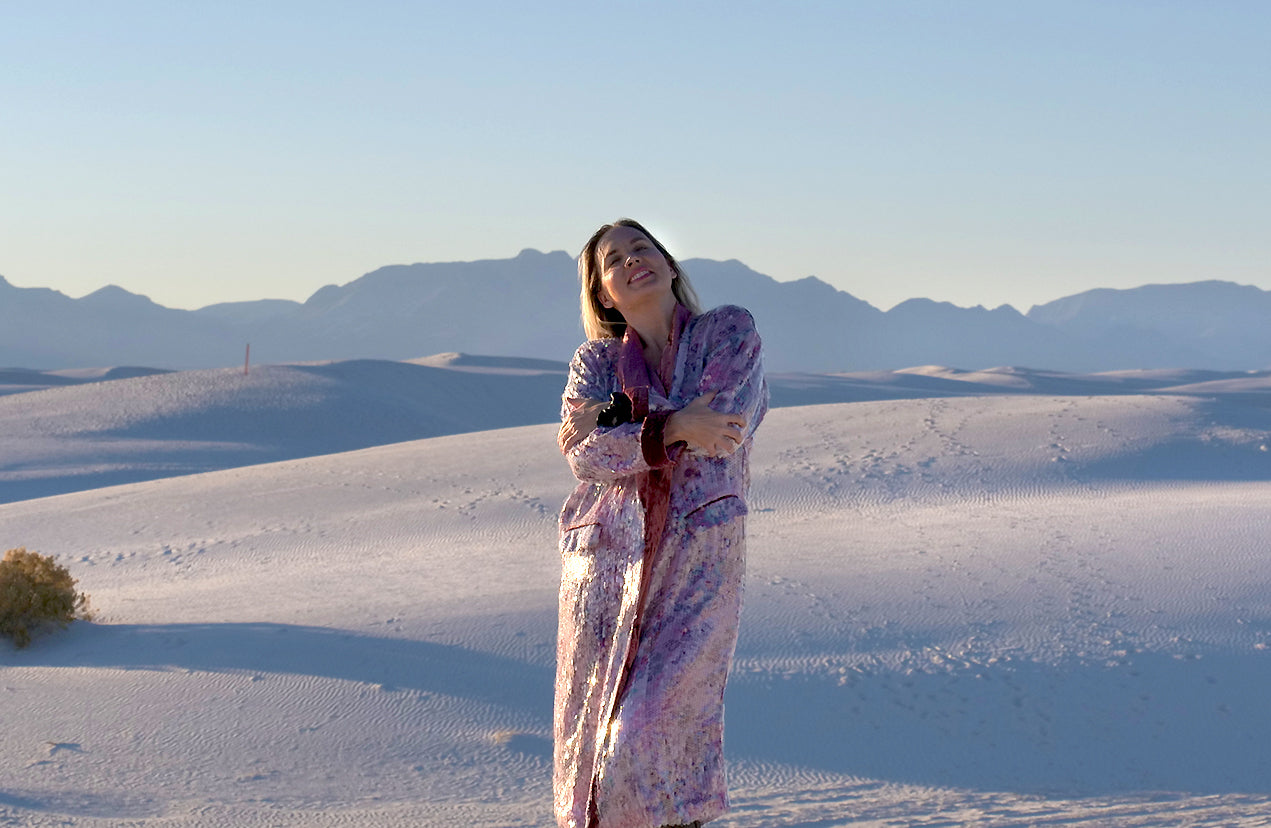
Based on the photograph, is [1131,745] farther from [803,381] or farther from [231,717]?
[803,381]

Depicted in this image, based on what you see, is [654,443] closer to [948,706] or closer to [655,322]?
Result: [655,322]

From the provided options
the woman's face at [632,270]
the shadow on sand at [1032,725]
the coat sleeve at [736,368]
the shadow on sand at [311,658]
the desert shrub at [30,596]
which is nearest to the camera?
the coat sleeve at [736,368]

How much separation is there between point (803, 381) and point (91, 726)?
Answer: 1973 inches

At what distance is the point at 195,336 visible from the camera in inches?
7382

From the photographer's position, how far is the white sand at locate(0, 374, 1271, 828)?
6.19 meters

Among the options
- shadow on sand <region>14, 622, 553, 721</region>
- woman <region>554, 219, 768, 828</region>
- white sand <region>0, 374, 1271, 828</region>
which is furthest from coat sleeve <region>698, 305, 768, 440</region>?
shadow on sand <region>14, 622, 553, 721</region>

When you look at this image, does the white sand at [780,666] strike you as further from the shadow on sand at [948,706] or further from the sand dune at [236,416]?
the sand dune at [236,416]

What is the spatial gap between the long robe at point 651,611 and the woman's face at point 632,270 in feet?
0.68

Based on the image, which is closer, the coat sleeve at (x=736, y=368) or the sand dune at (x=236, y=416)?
the coat sleeve at (x=736, y=368)

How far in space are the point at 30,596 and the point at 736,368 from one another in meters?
6.43

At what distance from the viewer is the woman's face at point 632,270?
3318 mm

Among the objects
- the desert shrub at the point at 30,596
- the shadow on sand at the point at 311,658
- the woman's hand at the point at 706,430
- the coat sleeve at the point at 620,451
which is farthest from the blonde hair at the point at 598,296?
the desert shrub at the point at 30,596

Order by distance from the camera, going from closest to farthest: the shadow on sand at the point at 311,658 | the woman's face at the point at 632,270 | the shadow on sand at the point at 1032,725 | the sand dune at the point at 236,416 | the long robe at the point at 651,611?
the long robe at the point at 651,611
the woman's face at the point at 632,270
the shadow on sand at the point at 1032,725
the shadow on sand at the point at 311,658
the sand dune at the point at 236,416

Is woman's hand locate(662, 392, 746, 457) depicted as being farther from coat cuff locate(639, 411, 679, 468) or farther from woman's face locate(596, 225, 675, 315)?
woman's face locate(596, 225, 675, 315)
